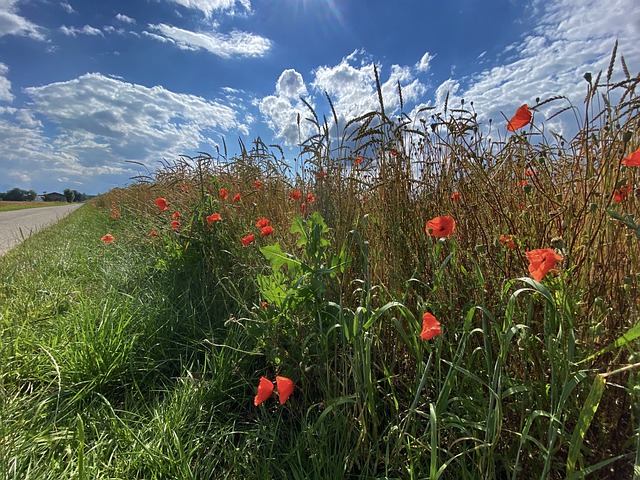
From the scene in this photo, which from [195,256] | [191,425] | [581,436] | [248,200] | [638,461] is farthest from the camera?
[248,200]

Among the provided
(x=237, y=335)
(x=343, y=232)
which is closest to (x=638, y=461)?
(x=343, y=232)

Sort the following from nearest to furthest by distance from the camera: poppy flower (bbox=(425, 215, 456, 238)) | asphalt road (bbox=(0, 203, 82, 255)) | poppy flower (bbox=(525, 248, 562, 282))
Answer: poppy flower (bbox=(525, 248, 562, 282))
poppy flower (bbox=(425, 215, 456, 238))
asphalt road (bbox=(0, 203, 82, 255))

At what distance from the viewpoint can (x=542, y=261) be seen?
2.87 feet

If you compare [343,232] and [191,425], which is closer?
[191,425]

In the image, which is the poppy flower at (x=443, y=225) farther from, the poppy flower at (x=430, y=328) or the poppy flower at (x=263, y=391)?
the poppy flower at (x=263, y=391)

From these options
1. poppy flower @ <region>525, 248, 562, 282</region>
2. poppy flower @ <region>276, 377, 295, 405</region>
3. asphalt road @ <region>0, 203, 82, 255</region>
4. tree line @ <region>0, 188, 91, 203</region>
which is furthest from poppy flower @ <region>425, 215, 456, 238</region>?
tree line @ <region>0, 188, 91, 203</region>

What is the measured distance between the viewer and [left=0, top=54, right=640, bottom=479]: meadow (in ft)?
3.11

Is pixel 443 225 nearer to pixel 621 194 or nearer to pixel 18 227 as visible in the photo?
pixel 621 194

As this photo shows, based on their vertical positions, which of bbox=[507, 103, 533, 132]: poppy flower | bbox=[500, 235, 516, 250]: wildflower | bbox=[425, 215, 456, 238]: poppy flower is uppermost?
bbox=[507, 103, 533, 132]: poppy flower

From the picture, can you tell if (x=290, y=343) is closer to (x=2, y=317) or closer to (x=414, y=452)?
(x=414, y=452)

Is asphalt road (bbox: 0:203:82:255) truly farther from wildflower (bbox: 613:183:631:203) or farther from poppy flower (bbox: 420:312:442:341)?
wildflower (bbox: 613:183:631:203)

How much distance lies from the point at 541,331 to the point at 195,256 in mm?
2516

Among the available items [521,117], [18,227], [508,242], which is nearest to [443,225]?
[508,242]

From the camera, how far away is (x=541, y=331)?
114 cm
